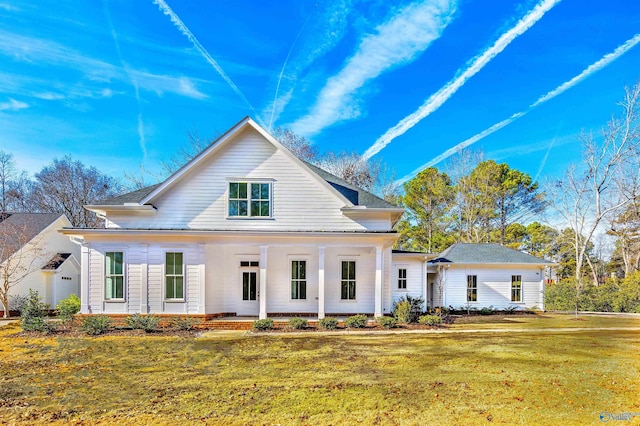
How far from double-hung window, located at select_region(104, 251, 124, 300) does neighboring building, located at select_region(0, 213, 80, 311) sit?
742 centimetres

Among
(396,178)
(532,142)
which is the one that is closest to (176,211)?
(396,178)

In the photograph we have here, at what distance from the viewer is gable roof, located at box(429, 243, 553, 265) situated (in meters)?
22.0

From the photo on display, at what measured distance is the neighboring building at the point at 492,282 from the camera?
2203cm

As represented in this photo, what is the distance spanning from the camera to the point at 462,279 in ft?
72.8

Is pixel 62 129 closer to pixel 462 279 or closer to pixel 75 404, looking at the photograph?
pixel 75 404

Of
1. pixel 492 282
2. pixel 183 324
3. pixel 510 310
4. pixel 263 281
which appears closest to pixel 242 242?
pixel 263 281

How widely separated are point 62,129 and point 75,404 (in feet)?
76.9

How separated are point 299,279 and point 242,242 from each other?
3218 millimetres

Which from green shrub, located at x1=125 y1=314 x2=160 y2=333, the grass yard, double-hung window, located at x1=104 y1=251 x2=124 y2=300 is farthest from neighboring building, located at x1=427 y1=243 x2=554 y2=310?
double-hung window, located at x1=104 y1=251 x2=124 y2=300

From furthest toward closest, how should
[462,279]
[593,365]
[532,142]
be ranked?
[532,142] < [462,279] < [593,365]

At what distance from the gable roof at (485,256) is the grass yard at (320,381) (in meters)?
10.6

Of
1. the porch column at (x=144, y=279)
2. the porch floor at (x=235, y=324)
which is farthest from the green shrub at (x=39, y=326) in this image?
the porch floor at (x=235, y=324)

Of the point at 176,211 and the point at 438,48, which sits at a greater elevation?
the point at 438,48

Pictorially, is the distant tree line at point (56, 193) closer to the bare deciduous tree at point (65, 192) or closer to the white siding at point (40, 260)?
the bare deciduous tree at point (65, 192)
